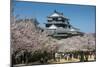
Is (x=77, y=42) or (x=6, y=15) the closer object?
(x=6, y=15)

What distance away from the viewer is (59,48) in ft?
9.25

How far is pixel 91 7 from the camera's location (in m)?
2.98

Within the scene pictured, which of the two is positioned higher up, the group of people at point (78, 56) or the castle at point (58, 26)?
the castle at point (58, 26)

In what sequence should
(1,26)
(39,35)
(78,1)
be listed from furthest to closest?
(78,1) → (39,35) → (1,26)

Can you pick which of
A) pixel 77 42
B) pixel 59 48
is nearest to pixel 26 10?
pixel 59 48

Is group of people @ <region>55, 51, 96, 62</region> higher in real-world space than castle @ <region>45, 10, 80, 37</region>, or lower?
lower

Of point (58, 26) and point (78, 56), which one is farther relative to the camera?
point (78, 56)

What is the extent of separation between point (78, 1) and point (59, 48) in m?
0.74

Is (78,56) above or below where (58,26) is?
below

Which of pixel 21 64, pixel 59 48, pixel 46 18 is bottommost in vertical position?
pixel 21 64

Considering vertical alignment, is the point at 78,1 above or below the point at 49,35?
above

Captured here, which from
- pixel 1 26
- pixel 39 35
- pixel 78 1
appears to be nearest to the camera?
pixel 1 26
